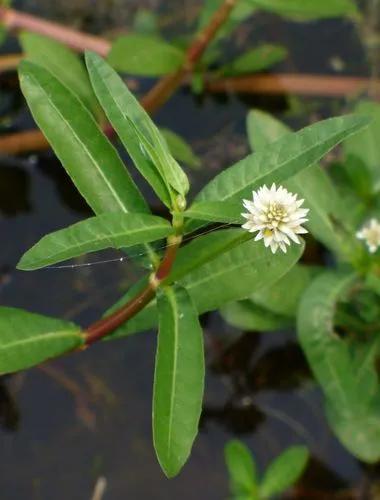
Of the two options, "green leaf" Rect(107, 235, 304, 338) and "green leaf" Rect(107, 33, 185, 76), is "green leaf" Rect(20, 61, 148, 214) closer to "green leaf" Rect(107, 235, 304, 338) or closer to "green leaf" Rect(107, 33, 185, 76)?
"green leaf" Rect(107, 235, 304, 338)

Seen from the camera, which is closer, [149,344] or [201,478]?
[201,478]

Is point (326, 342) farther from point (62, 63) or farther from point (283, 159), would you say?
point (62, 63)

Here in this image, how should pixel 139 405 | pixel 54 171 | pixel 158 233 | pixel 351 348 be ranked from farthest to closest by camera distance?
pixel 54 171 < pixel 139 405 < pixel 351 348 < pixel 158 233

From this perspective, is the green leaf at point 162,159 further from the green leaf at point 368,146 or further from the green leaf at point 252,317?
the green leaf at point 368,146

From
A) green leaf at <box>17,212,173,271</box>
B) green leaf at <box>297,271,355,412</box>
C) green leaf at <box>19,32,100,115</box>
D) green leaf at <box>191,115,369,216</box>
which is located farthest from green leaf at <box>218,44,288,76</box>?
green leaf at <box>17,212,173,271</box>

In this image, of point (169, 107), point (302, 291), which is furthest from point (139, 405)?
point (169, 107)

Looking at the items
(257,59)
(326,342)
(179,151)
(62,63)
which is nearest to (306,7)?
(257,59)

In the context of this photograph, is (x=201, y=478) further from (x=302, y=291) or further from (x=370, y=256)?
(x=370, y=256)
